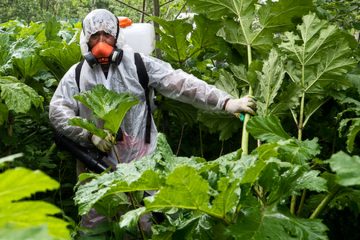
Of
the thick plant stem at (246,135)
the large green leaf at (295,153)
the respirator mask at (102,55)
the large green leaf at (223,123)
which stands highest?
the respirator mask at (102,55)

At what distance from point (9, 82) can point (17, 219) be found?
2.25m

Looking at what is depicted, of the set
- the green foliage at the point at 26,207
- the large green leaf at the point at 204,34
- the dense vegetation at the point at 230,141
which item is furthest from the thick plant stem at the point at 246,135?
the green foliage at the point at 26,207

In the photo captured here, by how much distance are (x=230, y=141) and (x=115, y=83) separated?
33.1 inches

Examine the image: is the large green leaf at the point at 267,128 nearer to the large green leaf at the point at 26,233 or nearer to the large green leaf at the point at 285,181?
the large green leaf at the point at 285,181

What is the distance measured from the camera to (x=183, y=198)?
4.16 feet

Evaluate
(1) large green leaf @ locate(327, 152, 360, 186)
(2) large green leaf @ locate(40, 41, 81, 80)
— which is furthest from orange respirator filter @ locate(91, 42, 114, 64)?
(1) large green leaf @ locate(327, 152, 360, 186)

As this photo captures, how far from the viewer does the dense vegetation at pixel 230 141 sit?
4.12 ft

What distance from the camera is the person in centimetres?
273

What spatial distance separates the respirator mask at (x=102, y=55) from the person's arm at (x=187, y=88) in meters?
0.17

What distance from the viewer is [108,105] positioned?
79.6 inches

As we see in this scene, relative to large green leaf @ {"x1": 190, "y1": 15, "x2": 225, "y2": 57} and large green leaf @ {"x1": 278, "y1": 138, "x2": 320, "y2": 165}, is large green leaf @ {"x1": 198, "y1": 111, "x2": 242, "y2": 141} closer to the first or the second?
large green leaf @ {"x1": 190, "y1": 15, "x2": 225, "y2": 57}

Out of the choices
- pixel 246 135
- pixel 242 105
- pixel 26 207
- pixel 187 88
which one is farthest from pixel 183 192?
pixel 187 88

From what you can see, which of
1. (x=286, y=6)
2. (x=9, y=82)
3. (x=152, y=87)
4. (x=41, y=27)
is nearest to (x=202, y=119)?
(x=152, y=87)

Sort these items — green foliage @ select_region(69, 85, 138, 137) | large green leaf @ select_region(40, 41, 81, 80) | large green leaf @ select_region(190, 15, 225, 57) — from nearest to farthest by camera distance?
1. green foliage @ select_region(69, 85, 138, 137)
2. large green leaf @ select_region(190, 15, 225, 57)
3. large green leaf @ select_region(40, 41, 81, 80)
